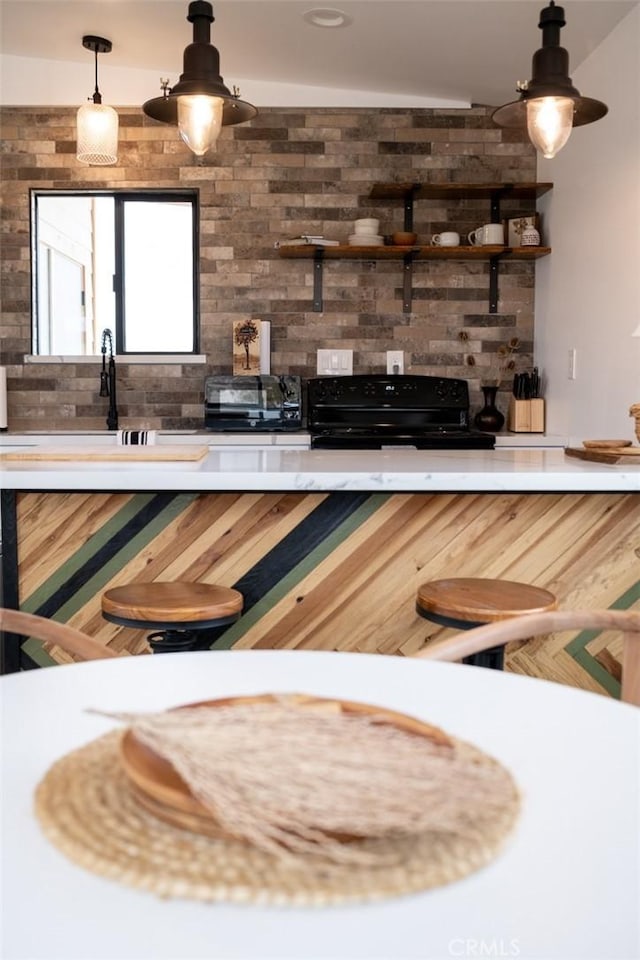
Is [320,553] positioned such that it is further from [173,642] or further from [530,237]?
[530,237]

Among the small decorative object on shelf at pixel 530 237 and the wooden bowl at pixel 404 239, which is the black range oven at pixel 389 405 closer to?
the wooden bowl at pixel 404 239

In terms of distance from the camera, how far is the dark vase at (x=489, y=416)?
4.79m

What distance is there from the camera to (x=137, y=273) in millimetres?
5090

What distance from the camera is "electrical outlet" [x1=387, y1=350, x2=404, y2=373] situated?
4957 mm

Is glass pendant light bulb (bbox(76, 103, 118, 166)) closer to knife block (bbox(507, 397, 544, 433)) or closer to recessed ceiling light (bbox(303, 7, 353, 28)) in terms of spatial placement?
recessed ceiling light (bbox(303, 7, 353, 28))

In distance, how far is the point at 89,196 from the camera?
4.96 m

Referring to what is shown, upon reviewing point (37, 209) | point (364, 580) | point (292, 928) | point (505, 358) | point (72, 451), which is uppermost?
point (37, 209)

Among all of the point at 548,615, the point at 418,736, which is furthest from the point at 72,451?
the point at 418,736

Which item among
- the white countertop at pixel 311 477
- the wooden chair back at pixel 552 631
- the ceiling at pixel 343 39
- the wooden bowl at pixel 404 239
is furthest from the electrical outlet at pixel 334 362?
the wooden chair back at pixel 552 631

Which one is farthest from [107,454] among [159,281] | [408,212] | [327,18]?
[408,212]

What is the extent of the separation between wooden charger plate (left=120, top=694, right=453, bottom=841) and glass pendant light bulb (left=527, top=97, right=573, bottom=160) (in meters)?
2.29

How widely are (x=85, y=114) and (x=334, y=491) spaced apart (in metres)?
2.65

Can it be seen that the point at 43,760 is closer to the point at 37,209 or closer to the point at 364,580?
the point at 364,580

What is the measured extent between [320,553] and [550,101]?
149 centimetres
